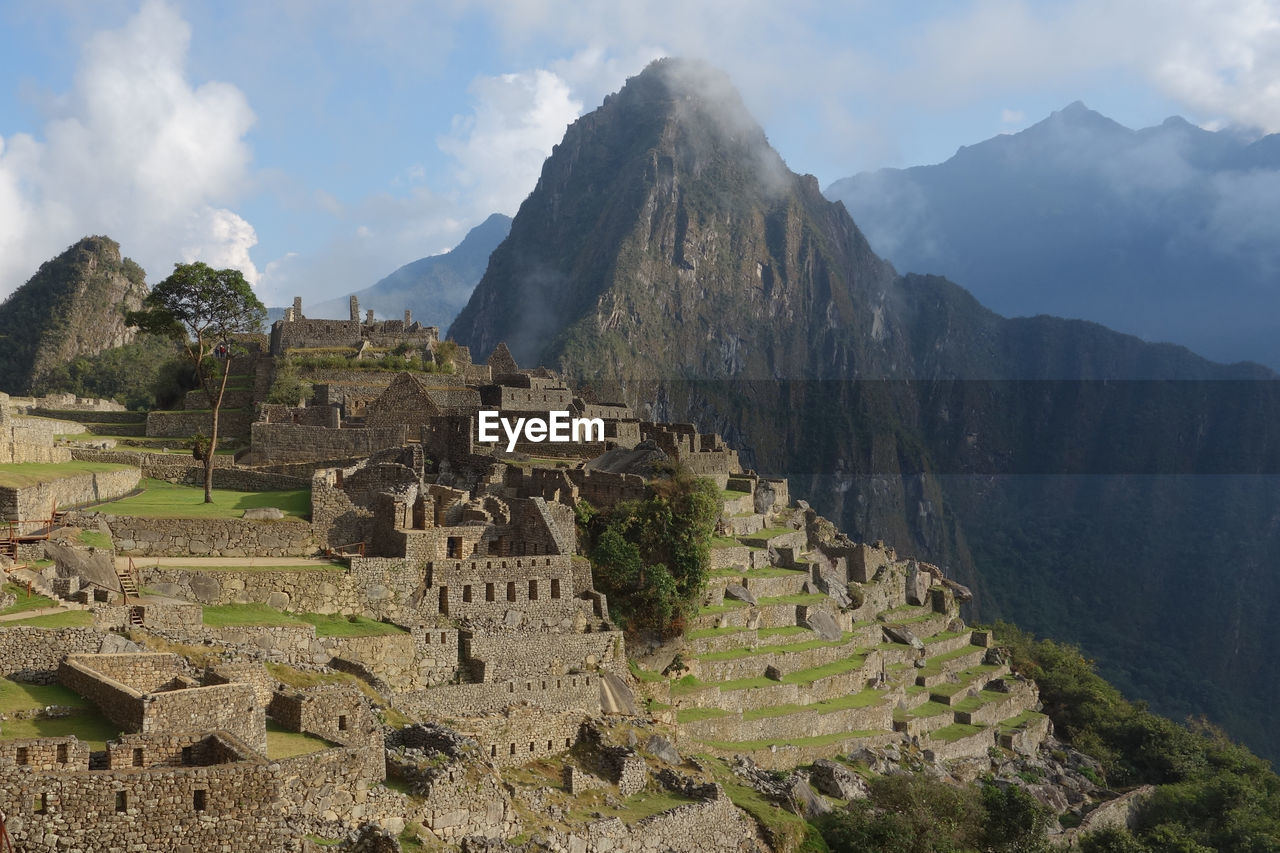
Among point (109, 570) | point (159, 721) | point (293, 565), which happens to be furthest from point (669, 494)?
point (159, 721)

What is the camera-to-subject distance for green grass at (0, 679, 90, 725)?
13.5m

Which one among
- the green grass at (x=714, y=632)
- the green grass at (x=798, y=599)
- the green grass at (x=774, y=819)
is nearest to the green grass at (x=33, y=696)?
the green grass at (x=774, y=819)

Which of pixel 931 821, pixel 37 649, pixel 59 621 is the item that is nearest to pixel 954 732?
pixel 931 821

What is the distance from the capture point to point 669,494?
31.6 metres

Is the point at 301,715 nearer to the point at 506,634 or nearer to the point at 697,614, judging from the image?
the point at 506,634

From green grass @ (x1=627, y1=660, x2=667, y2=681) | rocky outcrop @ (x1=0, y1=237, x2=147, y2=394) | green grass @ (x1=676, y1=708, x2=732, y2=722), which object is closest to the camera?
green grass @ (x1=627, y1=660, x2=667, y2=681)

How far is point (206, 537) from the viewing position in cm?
2286

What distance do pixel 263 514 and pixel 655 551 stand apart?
10.5m

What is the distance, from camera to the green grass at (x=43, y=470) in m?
23.6

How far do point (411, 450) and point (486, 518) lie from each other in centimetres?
614

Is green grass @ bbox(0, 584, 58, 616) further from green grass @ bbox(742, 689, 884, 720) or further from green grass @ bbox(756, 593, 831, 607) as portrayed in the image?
green grass @ bbox(756, 593, 831, 607)

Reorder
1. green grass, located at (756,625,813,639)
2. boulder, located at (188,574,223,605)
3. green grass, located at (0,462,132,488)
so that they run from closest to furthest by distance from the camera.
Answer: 1. boulder, located at (188,574,223,605)
2. green grass, located at (0,462,132,488)
3. green grass, located at (756,625,813,639)

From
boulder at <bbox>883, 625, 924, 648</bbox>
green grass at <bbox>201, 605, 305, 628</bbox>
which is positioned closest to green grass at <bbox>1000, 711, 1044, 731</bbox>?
boulder at <bbox>883, 625, 924, 648</bbox>

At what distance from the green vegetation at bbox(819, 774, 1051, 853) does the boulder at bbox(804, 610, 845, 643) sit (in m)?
8.28
